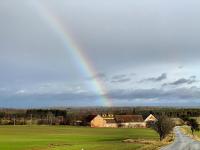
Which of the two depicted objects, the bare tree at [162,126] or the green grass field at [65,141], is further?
the bare tree at [162,126]

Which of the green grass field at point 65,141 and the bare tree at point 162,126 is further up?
the bare tree at point 162,126

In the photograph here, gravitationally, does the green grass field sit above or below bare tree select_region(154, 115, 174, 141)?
below

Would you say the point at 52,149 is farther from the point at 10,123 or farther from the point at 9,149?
the point at 10,123

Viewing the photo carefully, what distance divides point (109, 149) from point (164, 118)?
138ft

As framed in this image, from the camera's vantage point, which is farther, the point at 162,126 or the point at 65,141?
the point at 162,126

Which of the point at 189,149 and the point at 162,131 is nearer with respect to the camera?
the point at 189,149

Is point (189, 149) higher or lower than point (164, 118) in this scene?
lower

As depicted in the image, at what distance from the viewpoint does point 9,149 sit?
2420 inches

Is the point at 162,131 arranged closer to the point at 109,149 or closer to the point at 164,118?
the point at 164,118

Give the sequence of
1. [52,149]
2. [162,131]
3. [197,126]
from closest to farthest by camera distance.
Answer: [52,149]
[162,131]
[197,126]

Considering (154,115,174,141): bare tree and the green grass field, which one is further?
(154,115,174,141): bare tree

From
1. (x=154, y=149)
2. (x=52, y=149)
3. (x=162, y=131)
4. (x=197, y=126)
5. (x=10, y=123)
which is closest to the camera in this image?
(x=154, y=149)

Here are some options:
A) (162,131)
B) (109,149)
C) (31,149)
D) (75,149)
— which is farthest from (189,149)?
(162,131)

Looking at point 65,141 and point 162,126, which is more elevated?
point 162,126
